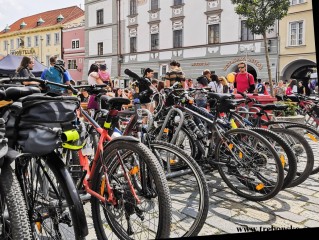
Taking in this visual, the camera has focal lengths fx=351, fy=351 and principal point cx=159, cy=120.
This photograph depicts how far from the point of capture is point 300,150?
8.75ft

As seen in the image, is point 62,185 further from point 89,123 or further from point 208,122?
point 208,122

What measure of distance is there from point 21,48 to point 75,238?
1.33 m

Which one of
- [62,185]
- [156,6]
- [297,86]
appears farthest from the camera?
[297,86]

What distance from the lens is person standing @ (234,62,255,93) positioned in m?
3.52

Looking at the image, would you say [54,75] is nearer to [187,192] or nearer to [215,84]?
[187,192]

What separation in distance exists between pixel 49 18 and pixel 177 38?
0.90 m

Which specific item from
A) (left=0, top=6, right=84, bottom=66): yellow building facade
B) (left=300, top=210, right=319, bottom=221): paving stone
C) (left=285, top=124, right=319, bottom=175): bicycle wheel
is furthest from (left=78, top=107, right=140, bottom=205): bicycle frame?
(left=285, top=124, right=319, bottom=175): bicycle wheel

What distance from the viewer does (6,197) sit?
1152 mm

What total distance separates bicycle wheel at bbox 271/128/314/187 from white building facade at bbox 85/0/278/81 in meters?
0.78

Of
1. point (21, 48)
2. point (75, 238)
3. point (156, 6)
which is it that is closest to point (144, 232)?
point (75, 238)

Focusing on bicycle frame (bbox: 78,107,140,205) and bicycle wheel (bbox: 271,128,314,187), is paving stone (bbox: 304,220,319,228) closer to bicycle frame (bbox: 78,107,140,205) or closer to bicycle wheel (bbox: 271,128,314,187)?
bicycle wheel (bbox: 271,128,314,187)

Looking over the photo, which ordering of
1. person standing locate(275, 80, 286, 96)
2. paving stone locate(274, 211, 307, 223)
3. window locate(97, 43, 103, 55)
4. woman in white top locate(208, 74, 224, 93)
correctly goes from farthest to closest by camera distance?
person standing locate(275, 80, 286, 96) → woman in white top locate(208, 74, 224, 93) → window locate(97, 43, 103, 55) → paving stone locate(274, 211, 307, 223)

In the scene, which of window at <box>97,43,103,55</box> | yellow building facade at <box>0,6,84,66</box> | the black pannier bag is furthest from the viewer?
window at <box>97,43,103,55</box>

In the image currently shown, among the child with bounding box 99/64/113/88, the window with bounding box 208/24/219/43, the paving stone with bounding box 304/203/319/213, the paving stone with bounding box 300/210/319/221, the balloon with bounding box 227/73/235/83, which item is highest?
the window with bounding box 208/24/219/43
